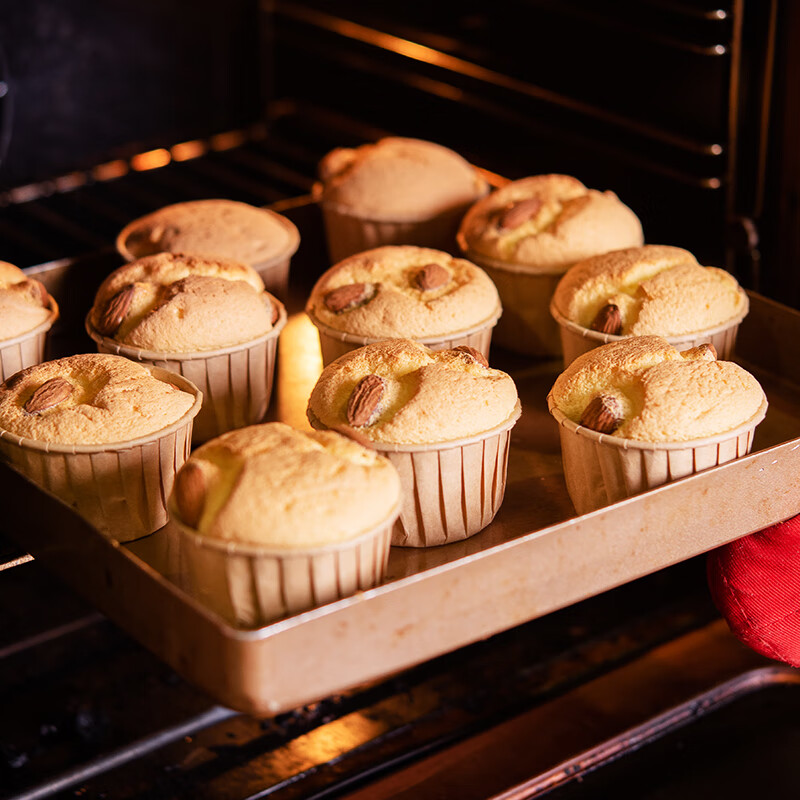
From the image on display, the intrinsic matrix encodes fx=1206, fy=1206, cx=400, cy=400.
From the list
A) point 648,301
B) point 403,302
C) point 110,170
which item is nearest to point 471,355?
point 403,302

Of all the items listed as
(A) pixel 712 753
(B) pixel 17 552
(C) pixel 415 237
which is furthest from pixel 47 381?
(A) pixel 712 753

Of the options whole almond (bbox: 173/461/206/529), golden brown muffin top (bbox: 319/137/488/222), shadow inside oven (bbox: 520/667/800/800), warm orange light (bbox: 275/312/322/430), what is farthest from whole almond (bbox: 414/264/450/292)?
shadow inside oven (bbox: 520/667/800/800)

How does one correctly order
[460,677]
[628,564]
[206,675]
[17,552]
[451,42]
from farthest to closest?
[451,42] < [460,677] < [17,552] < [628,564] < [206,675]

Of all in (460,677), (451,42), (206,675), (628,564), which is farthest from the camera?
(451,42)

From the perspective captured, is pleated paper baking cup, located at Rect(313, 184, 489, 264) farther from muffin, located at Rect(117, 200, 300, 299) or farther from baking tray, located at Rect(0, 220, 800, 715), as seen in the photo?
baking tray, located at Rect(0, 220, 800, 715)

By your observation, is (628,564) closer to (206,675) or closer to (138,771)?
(206,675)
